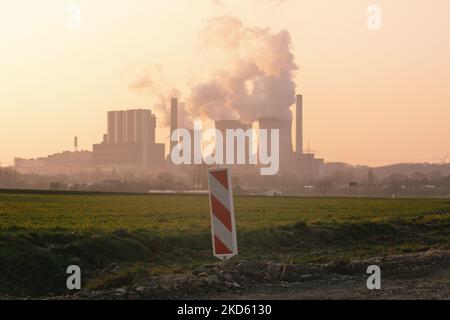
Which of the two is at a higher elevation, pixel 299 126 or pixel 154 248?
pixel 299 126

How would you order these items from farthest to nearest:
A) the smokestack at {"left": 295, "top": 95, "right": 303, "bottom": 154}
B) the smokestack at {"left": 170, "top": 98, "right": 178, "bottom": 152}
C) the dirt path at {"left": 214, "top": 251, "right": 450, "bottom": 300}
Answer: the smokestack at {"left": 295, "top": 95, "right": 303, "bottom": 154}
the smokestack at {"left": 170, "top": 98, "right": 178, "bottom": 152}
the dirt path at {"left": 214, "top": 251, "right": 450, "bottom": 300}

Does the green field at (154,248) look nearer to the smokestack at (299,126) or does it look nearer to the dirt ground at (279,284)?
the dirt ground at (279,284)

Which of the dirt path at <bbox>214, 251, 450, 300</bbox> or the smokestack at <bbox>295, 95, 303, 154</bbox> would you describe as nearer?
the dirt path at <bbox>214, 251, 450, 300</bbox>

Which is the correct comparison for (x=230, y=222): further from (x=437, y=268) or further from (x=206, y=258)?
(x=206, y=258)

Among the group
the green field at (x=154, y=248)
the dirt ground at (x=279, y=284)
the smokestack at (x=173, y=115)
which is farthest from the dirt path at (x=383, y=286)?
the smokestack at (x=173, y=115)

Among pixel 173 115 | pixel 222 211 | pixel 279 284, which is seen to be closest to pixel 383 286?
pixel 279 284

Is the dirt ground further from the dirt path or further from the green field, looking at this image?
the green field

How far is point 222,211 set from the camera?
10.1m

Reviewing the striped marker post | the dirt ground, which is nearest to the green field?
the dirt ground

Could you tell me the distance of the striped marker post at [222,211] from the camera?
9945mm

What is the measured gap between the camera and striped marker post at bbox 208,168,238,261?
9945 millimetres

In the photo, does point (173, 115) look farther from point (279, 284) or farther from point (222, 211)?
point (222, 211)

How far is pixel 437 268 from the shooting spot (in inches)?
518
